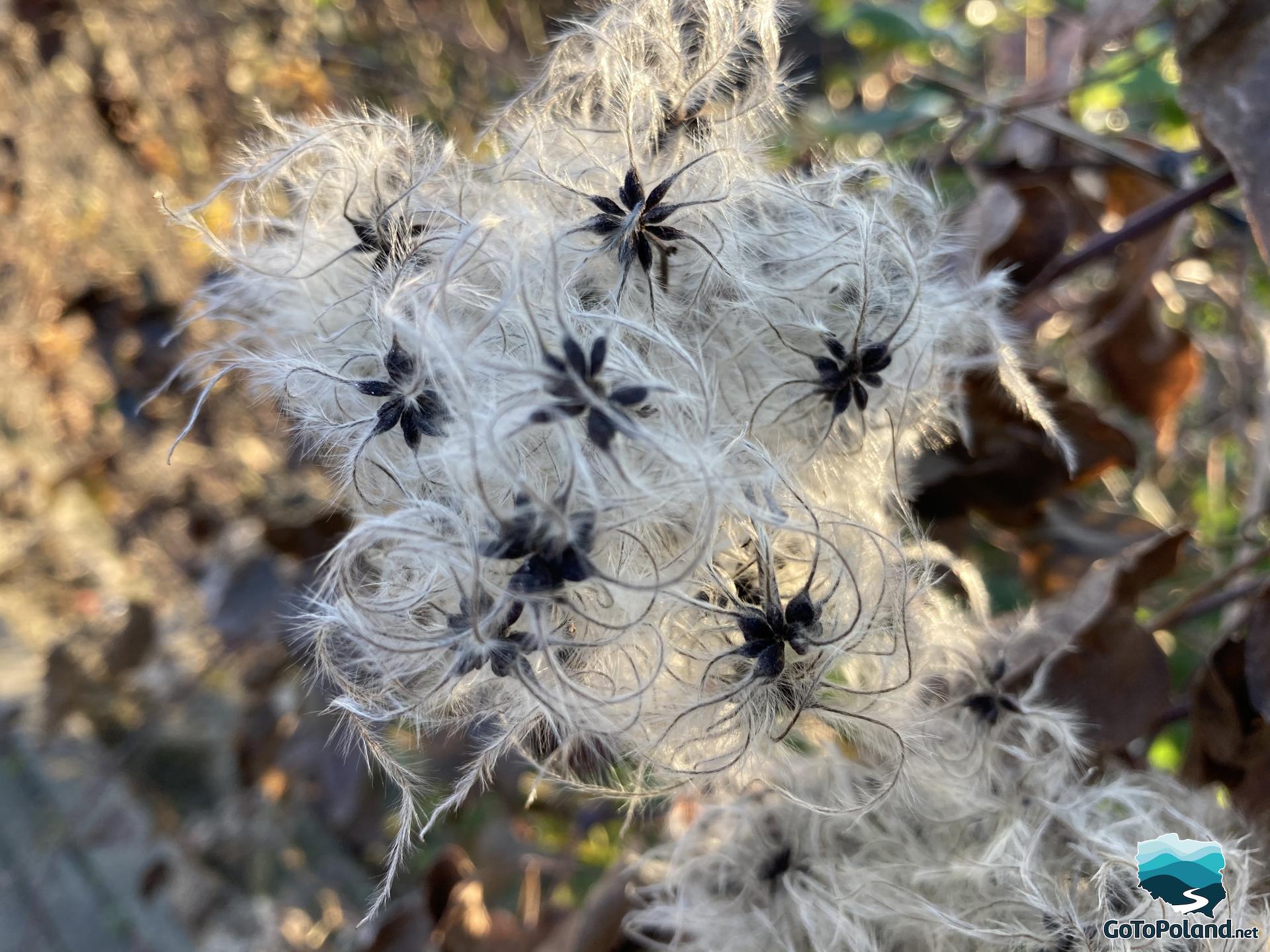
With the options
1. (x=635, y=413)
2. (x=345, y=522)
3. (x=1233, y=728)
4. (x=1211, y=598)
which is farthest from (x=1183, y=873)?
(x=345, y=522)

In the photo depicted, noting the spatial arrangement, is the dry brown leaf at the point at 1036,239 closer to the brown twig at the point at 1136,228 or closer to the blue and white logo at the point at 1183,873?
the brown twig at the point at 1136,228

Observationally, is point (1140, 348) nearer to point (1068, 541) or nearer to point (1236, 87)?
point (1068, 541)

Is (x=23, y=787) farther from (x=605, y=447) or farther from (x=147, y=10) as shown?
(x=605, y=447)

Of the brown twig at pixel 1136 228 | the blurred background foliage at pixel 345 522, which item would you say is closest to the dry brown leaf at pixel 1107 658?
the blurred background foliage at pixel 345 522

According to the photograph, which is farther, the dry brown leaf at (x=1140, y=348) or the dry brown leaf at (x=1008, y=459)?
the dry brown leaf at (x=1140, y=348)

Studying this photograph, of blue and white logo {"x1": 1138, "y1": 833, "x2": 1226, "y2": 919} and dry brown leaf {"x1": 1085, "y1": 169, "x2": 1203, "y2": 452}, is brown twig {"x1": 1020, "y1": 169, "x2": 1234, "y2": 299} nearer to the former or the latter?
dry brown leaf {"x1": 1085, "y1": 169, "x2": 1203, "y2": 452}

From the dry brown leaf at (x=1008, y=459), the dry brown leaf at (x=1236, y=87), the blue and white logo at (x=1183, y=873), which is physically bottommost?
the blue and white logo at (x=1183, y=873)
